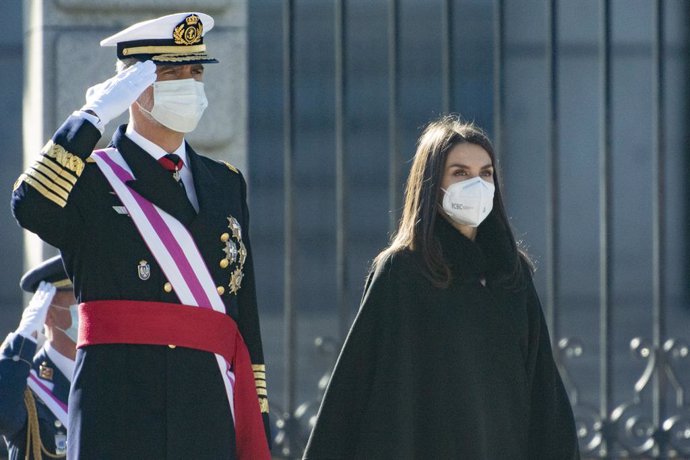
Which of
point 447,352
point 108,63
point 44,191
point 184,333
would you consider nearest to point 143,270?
point 184,333

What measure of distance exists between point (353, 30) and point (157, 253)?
7682 millimetres

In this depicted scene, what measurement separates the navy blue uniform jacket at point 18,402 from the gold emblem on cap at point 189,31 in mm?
1153

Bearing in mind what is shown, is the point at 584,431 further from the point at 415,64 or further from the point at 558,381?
the point at 415,64

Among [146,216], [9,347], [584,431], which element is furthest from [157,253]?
[584,431]

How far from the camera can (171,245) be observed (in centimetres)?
354

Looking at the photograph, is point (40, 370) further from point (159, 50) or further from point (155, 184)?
point (159, 50)

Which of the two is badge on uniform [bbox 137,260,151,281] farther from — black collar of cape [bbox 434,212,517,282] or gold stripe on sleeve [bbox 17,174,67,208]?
black collar of cape [bbox 434,212,517,282]

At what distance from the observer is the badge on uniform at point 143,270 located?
11.5 feet

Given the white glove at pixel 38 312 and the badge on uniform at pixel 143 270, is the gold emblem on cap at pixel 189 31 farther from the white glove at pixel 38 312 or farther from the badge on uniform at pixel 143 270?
the white glove at pixel 38 312

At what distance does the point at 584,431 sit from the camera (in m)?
6.51

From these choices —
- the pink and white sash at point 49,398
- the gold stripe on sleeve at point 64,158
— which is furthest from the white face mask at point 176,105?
the pink and white sash at point 49,398

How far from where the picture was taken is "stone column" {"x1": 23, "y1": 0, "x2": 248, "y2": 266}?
5770 millimetres

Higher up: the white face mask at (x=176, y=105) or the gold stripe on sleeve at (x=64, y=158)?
the white face mask at (x=176, y=105)

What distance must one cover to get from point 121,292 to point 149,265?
0.09 m
